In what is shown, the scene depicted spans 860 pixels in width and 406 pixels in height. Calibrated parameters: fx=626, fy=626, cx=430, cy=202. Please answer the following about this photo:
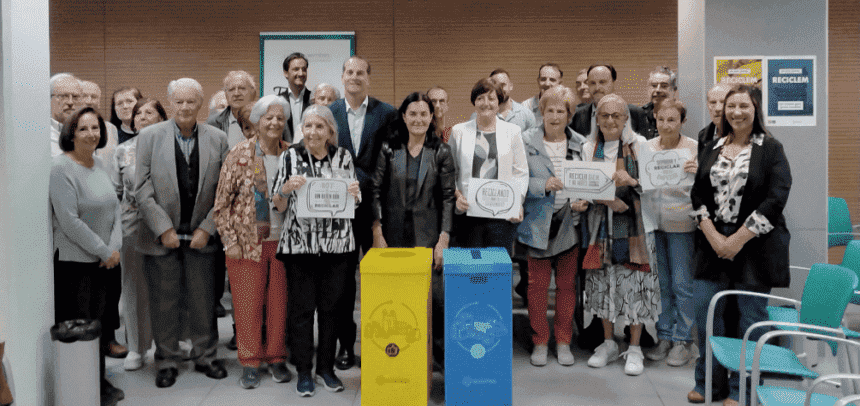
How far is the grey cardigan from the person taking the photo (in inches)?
127

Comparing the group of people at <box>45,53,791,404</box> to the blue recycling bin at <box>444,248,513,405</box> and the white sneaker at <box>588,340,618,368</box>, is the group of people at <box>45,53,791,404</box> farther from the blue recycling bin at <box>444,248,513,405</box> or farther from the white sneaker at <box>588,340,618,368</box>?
the blue recycling bin at <box>444,248,513,405</box>

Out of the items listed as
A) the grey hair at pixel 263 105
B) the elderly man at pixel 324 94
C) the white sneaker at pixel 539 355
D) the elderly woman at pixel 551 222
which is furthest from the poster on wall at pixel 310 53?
the white sneaker at pixel 539 355

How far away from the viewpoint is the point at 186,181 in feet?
12.3

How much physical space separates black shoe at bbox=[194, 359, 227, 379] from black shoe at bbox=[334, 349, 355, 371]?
2.26 ft

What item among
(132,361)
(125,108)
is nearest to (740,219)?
(132,361)

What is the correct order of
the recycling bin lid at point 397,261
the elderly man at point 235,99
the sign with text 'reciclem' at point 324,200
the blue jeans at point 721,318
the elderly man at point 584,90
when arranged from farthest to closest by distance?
the elderly man at point 584,90 → the elderly man at point 235,99 → the sign with text 'reciclem' at point 324,200 → the blue jeans at point 721,318 → the recycling bin lid at point 397,261

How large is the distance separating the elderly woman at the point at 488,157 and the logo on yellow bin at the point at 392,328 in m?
0.90

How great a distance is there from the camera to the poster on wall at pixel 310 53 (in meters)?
7.49

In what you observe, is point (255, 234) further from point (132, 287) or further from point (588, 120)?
point (588, 120)

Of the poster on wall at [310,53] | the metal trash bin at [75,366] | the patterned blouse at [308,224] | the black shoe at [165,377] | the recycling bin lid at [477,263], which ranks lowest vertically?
the black shoe at [165,377]

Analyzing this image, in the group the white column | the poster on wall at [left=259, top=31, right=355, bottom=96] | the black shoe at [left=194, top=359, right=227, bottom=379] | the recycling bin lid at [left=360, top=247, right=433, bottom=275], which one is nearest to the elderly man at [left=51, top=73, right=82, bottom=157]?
the white column

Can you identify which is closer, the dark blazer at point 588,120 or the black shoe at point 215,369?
the black shoe at point 215,369

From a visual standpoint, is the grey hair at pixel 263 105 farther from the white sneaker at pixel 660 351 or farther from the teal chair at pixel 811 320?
the white sneaker at pixel 660 351

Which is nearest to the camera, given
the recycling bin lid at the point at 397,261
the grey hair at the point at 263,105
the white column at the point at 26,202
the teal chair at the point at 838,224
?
the white column at the point at 26,202
